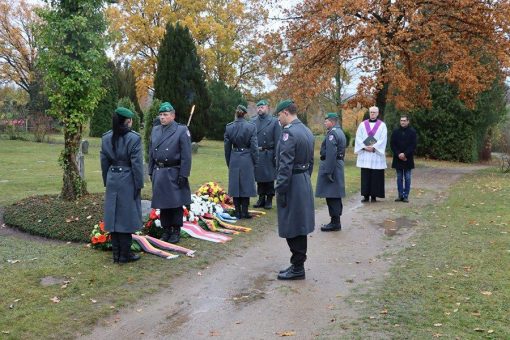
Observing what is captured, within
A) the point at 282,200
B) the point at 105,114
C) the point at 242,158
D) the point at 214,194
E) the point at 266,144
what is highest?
the point at 105,114

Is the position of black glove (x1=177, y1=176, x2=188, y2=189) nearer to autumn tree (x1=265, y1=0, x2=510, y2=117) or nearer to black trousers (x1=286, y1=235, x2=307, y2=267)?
black trousers (x1=286, y1=235, x2=307, y2=267)

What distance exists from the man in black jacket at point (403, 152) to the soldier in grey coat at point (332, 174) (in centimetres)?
327

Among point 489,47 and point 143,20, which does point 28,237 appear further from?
point 143,20

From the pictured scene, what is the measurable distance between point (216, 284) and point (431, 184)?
12.0 m

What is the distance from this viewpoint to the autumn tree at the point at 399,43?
797 inches

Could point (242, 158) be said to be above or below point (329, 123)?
below

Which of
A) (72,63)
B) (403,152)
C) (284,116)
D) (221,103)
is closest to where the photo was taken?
(284,116)

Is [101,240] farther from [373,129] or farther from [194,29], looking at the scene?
[194,29]

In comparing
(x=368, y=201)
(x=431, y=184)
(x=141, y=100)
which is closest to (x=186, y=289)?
(x=368, y=201)

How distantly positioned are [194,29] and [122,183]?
36.1 metres

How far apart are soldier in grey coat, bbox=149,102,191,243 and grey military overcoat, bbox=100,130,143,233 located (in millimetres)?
876

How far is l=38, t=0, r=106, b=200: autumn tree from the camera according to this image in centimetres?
890

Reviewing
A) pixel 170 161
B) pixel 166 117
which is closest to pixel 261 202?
pixel 170 161

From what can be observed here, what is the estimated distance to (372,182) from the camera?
12391 mm
